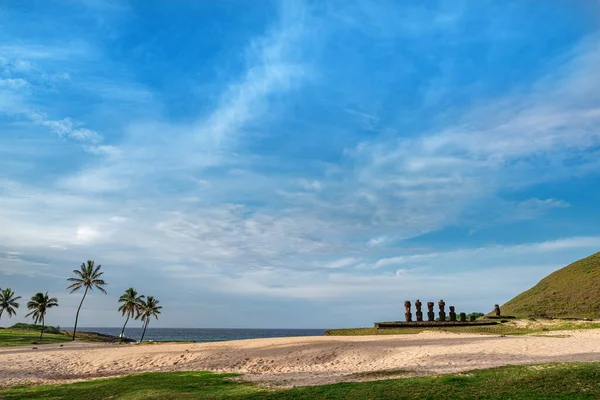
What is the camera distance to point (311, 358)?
30.5 metres

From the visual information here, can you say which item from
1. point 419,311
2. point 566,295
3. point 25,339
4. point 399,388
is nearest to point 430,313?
point 419,311

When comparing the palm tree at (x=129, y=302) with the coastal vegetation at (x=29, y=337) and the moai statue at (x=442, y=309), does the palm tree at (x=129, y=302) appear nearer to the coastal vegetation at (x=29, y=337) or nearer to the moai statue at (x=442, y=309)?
the coastal vegetation at (x=29, y=337)

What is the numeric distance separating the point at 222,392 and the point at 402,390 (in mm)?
7946

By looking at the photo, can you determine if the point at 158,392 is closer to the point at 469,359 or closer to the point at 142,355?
the point at 469,359

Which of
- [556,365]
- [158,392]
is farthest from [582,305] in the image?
[158,392]

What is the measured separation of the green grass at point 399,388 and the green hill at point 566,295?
53.2 m

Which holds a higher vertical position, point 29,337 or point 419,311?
point 419,311

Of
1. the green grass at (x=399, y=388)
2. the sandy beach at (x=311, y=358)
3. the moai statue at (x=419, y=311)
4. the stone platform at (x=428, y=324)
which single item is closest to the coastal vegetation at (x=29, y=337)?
the sandy beach at (x=311, y=358)

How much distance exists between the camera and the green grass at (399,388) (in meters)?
14.3

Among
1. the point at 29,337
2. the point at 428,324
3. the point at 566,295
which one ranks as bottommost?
the point at 29,337

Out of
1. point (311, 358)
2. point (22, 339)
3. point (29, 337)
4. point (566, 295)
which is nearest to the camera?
point (311, 358)

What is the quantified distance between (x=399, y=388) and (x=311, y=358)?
15.1 metres

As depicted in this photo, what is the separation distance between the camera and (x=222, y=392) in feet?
62.2

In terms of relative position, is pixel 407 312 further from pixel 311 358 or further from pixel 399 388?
pixel 399 388
